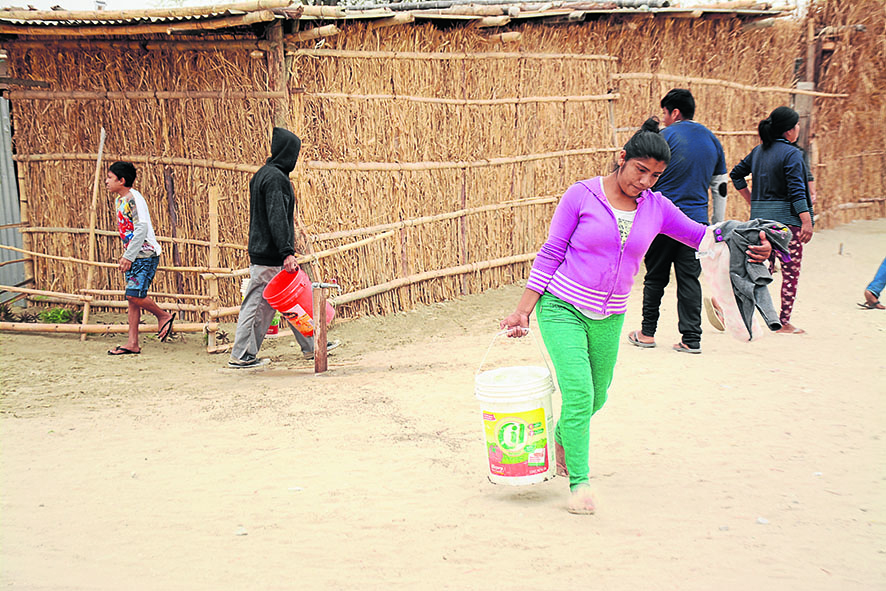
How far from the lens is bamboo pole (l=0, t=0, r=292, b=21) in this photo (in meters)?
6.48

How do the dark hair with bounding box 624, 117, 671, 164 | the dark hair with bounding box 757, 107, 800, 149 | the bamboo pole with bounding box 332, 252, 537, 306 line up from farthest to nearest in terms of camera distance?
the bamboo pole with bounding box 332, 252, 537, 306
the dark hair with bounding box 757, 107, 800, 149
the dark hair with bounding box 624, 117, 671, 164

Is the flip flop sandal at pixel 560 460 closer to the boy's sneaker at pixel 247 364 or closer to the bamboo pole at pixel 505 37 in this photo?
the boy's sneaker at pixel 247 364

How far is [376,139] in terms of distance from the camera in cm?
785

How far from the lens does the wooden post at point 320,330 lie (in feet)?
19.9

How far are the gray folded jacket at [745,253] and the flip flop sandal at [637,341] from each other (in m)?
2.28

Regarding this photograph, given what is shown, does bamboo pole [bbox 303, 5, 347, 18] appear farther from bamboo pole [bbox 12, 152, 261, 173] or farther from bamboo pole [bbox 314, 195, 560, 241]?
bamboo pole [bbox 314, 195, 560, 241]

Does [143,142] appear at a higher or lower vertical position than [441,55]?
lower

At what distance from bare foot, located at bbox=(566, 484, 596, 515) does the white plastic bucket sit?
0.17 m

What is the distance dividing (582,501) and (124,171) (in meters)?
5.05

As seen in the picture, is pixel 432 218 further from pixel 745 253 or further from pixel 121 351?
pixel 745 253

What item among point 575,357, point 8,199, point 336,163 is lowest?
point 575,357

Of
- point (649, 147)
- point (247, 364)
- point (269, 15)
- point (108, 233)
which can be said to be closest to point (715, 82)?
point (269, 15)

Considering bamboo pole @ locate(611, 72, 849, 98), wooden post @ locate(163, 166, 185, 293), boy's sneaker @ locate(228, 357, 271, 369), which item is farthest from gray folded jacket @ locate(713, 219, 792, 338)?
bamboo pole @ locate(611, 72, 849, 98)

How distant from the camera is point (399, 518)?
11.8 feet
